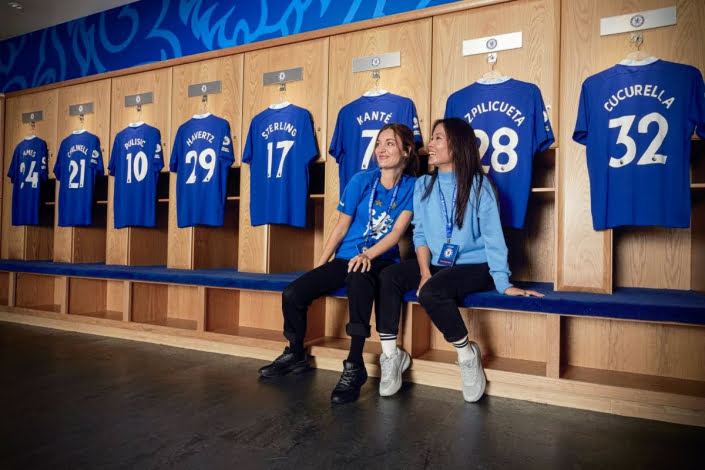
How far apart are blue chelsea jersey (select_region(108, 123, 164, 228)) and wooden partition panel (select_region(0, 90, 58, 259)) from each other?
1066mm

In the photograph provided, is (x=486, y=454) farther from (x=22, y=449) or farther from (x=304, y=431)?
(x=22, y=449)

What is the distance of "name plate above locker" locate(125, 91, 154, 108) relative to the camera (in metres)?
3.77

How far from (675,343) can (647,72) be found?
1256 mm

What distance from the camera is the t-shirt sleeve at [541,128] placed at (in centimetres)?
238

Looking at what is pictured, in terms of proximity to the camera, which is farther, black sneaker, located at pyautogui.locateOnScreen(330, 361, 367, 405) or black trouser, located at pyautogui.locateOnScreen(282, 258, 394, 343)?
black trouser, located at pyautogui.locateOnScreen(282, 258, 394, 343)

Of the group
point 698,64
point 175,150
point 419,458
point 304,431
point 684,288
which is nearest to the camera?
point 419,458

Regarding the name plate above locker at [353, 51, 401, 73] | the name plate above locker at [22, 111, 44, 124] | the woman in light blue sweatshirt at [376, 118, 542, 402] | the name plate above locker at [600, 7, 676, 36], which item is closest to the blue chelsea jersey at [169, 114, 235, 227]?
the name plate above locker at [353, 51, 401, 73]

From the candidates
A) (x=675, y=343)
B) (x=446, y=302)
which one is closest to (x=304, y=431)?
(x=446, y=302)

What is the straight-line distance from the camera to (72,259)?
413 centimetres

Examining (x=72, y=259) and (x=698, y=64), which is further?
(x=72, y=259)

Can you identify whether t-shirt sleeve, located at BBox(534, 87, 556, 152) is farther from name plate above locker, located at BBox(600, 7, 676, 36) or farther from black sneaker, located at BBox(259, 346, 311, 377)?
black sneaker, located at BBox(259, 346, 311, 377)

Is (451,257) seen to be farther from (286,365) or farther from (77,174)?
(77,174)

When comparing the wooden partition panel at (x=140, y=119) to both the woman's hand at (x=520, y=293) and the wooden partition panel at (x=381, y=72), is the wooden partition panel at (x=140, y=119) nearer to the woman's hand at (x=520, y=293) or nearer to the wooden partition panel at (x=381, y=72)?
the wooden partition panel at (x=381, y=72)

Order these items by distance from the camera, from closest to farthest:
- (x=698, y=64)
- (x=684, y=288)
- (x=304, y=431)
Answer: (x=304, y=431) < (x=698, y=64) < (x=684, y=288)
